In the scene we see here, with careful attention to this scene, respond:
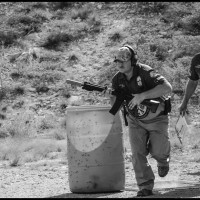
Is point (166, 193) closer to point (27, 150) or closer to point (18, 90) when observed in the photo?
point (27, 150)

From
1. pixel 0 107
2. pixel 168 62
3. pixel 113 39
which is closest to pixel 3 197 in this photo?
pixel 0 107

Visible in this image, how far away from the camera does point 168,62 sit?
2145cm

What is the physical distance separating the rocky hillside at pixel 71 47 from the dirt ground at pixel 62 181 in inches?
234

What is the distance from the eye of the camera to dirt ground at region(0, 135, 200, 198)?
7781mm

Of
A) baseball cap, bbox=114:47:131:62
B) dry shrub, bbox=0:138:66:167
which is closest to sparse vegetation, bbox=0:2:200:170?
dry shrub, bbox=0:138:66:167

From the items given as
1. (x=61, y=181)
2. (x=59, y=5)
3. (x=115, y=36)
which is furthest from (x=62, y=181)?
(x=59, y=5)

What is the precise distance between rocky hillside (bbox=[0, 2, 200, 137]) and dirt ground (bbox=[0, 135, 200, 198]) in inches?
234

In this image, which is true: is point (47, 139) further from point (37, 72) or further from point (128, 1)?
point (128, 1)

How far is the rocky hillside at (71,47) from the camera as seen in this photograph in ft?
66.7

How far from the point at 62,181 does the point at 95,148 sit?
1.81 meters

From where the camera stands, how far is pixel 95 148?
314 inches

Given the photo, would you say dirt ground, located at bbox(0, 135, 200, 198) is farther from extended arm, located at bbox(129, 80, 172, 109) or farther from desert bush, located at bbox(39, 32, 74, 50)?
desert bush, located at bbox(39, 32, 74, 50)

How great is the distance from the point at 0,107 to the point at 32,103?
99 centimetres

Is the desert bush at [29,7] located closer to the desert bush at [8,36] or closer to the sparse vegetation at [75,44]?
the sparse vegetation at [75,44]
